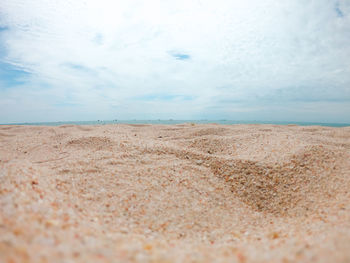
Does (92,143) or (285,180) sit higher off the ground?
(92,143)

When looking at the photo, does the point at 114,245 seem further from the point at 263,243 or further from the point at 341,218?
the point at 341,218

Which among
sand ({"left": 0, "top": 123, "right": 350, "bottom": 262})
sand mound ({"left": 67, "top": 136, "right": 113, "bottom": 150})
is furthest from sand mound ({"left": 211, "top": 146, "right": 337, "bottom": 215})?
sand mound ({"left": 67, "top": 136, "right": 113, "bottom": 150})

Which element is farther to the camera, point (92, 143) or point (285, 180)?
point (92, 143)

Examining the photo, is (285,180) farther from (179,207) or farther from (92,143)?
(92,143)

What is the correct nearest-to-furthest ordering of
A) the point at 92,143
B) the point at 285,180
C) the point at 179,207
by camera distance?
1. the point at 179,207
2. the point at 285,180
3. the point at 92,143

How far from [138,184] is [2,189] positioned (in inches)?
50.4

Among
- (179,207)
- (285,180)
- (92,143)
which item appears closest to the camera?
(179,207)

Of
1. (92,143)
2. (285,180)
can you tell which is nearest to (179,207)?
(285,180)

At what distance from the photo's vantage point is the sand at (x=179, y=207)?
116cm

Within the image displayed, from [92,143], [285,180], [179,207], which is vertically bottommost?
[179,207]

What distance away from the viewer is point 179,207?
2.14 meters

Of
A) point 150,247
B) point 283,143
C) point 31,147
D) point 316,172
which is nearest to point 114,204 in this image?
point 150,247

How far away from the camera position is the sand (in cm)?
116

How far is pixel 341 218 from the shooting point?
1.74 m
